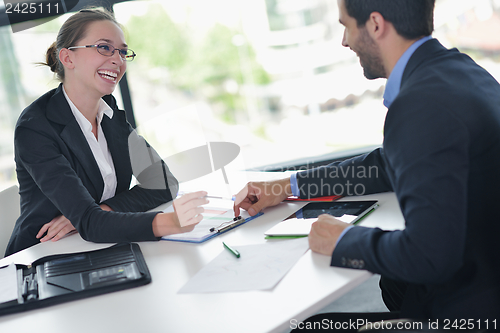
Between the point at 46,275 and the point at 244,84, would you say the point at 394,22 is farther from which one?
the point at 244,84

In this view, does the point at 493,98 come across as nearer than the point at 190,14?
Yes

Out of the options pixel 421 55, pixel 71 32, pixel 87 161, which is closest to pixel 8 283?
Result: pixel 87 161

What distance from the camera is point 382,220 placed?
1.31 m

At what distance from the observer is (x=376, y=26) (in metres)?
1.18

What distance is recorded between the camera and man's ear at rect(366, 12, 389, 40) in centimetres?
117

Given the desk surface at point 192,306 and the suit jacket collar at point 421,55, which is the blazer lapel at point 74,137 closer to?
the desk surface at point 192,306

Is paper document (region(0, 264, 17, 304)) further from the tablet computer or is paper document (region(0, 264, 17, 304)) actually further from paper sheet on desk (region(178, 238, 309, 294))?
the tablet computer

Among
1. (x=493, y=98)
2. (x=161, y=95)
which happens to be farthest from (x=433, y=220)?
(x=161, y=95)

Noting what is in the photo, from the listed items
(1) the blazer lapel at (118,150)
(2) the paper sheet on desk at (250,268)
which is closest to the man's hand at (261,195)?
(2) the paper sheet on desk at (250,268)

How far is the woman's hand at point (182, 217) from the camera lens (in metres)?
1.39

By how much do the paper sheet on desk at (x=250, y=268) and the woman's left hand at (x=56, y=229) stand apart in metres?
0.72

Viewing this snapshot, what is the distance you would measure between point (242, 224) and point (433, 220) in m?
0.71

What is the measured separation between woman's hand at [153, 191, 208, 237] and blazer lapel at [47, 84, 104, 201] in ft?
1.92

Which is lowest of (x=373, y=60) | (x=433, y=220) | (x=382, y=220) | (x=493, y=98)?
(x=382, y=220)
